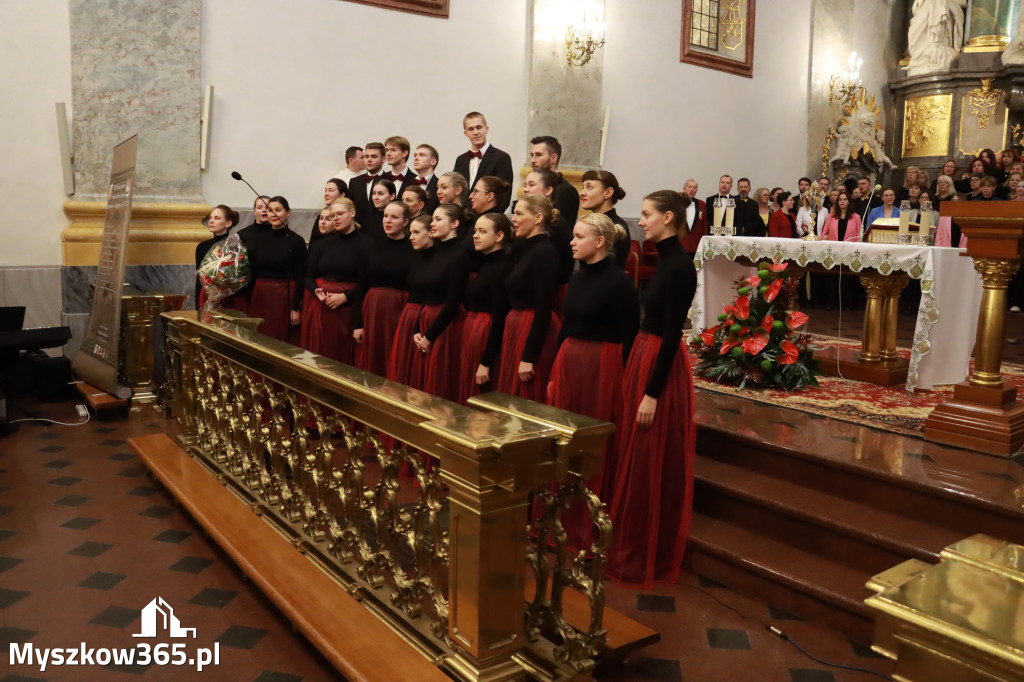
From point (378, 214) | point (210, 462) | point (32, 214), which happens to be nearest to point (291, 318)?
point (378, 214)

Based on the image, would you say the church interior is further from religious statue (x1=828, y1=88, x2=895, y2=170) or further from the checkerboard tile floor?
religious statue (x1=828, y1=88, x2=895, y2=170)

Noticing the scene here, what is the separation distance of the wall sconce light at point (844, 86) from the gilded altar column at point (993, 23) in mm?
1730

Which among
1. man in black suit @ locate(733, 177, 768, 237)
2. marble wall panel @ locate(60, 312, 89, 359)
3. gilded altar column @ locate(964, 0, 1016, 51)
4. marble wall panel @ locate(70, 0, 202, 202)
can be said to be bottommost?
marble wall panel @ locate(60, 312, 89, 359)

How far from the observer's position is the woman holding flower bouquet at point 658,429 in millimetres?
3367

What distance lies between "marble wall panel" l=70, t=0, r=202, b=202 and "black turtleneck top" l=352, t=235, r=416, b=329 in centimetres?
302

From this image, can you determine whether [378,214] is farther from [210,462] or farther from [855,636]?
[855,636]

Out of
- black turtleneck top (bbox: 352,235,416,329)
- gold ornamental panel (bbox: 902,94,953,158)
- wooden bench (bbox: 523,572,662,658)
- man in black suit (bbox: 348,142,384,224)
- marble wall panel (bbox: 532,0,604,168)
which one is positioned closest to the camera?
wooden bench (bbox: 523,572,662,658)

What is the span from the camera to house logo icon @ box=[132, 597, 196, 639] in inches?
118

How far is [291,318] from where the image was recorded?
19.2ft

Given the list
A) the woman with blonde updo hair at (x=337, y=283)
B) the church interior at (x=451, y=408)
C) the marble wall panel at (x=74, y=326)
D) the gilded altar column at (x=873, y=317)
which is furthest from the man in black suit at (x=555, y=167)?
the marble wall panel at (x=74, y=326)

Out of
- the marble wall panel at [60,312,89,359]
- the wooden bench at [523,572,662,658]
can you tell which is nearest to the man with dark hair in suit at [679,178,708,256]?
the marble wall panel at [60,312,89,359]

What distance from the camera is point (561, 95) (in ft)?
32.4

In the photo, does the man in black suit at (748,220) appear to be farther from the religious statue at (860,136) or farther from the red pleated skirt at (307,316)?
the red pleated skirt at (307,316)

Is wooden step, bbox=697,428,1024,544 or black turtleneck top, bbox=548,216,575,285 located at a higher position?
black turtleneck top, bbox=548,216,575,285
